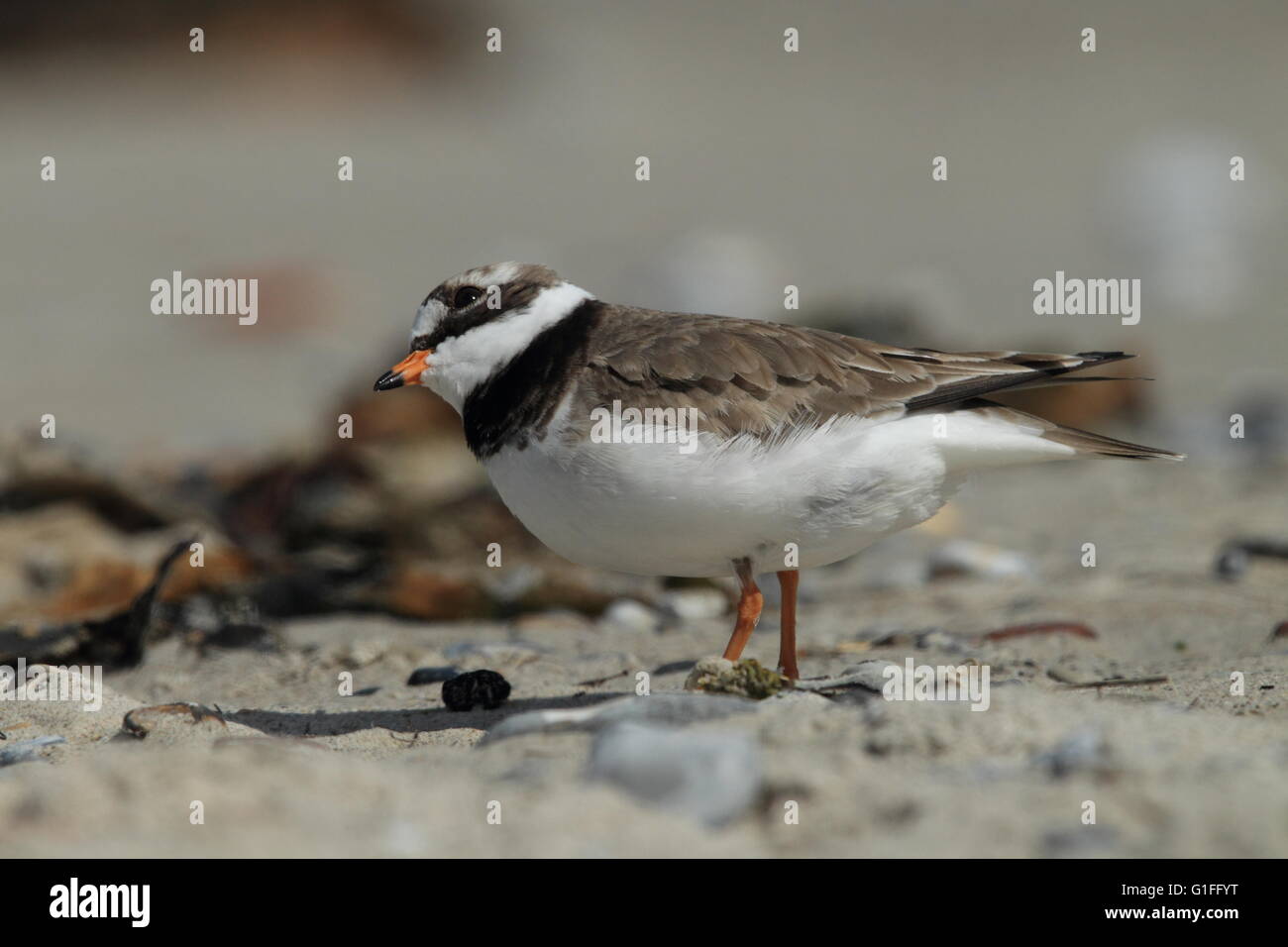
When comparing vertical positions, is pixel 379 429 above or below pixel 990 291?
below

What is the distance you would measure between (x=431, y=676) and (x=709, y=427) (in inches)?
71.0

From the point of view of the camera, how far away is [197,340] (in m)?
15.2

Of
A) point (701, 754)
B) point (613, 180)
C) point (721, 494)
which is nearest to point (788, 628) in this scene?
point (721, 494)

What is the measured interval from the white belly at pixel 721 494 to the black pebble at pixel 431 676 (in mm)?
1040

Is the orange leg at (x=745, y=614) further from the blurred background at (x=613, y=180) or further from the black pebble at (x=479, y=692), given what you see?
the blurred background at (x=613, y=180)

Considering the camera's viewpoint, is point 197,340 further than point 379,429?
Yes

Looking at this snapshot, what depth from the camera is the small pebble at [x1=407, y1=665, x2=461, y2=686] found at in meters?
5.75

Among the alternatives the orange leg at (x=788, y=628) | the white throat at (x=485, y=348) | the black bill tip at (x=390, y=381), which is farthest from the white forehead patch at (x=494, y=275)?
the orange leg at (x=788, y=628)

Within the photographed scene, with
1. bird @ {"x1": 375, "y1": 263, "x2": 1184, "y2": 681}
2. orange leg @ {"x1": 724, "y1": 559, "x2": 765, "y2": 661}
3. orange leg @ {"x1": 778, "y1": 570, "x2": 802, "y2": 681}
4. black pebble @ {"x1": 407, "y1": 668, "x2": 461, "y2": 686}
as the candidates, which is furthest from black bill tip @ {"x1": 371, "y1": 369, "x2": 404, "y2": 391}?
orange leg @ {"x1": 778, "y1": 570, "x2": 802, "y2": 681}
